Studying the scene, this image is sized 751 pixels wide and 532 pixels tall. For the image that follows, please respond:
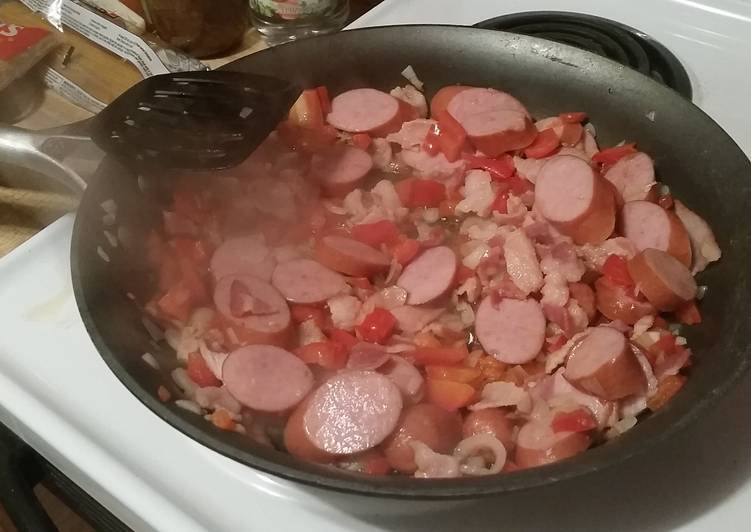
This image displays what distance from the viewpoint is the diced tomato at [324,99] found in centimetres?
112

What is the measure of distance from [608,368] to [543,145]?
406 mm

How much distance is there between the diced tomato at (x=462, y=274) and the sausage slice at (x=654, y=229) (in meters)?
0.21

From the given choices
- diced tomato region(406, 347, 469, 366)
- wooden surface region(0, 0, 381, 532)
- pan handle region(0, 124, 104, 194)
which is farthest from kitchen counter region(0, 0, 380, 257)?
diced tomato region(406, 347, 469, 366)

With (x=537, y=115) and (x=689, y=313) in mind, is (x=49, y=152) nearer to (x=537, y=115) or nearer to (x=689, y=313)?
(x=537, y=115)

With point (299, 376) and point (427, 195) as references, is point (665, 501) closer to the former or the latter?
point (299, 376)

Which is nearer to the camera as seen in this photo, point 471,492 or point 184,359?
point 471,492

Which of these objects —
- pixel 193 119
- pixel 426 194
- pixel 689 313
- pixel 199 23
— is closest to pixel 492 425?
pixel 689 313

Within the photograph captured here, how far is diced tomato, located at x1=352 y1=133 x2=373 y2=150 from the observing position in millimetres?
1120

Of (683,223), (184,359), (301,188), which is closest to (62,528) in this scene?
(184,359)

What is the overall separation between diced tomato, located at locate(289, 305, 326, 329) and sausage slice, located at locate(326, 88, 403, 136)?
1.07 ft

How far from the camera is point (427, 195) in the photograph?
1078 mm

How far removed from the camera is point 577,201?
96 cm

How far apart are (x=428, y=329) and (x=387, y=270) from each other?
11 centimetres

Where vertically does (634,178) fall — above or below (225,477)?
above
